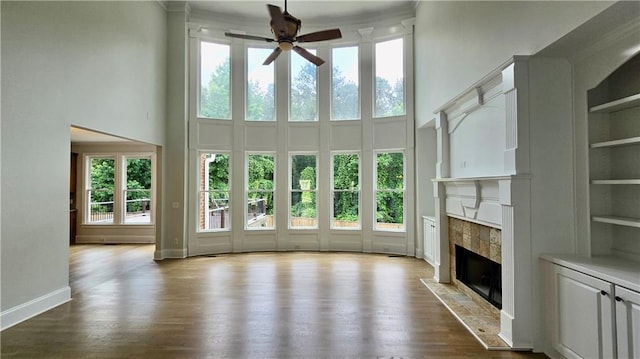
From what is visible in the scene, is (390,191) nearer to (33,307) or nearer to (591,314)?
(591,314)

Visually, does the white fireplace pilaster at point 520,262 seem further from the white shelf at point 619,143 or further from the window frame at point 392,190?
the window frame at point 392,190

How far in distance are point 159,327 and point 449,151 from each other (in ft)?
14.3

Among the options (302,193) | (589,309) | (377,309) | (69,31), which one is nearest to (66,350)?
(377,309)

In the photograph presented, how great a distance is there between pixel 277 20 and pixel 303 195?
4032 millimetres

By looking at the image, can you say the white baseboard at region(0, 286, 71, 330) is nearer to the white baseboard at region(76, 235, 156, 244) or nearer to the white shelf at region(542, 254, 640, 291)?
the white baseboard at region(76, 235, 156, 244)

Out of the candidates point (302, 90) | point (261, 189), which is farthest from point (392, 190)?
point (302, 90)

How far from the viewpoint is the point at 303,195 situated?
7289 millimetres

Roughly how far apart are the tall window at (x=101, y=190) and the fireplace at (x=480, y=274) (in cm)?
845

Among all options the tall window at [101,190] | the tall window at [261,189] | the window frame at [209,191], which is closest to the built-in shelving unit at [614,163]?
the tall window at [261,189]

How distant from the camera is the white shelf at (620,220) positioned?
2352 mm

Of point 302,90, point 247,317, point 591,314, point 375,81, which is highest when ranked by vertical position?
point 375,81

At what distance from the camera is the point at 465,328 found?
325cm

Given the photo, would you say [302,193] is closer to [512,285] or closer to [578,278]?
[512,285]

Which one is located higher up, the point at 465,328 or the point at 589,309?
the point at 589,309
